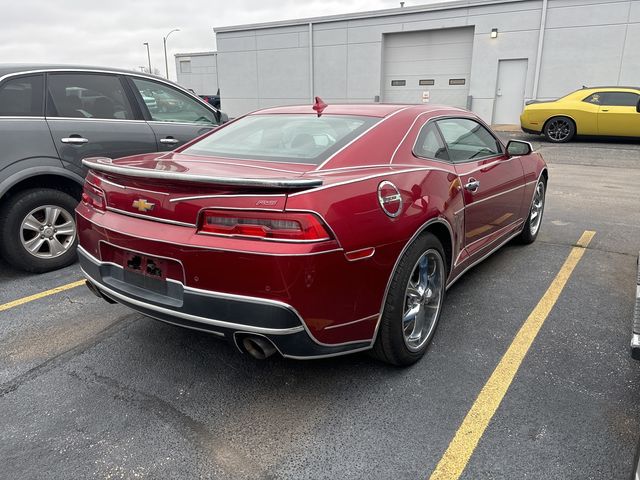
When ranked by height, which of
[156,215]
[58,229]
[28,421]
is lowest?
[28,421]

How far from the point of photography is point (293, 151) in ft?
9.41

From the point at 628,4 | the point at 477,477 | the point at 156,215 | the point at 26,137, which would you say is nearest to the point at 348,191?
the point at 156,215

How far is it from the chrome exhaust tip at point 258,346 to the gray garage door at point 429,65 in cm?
2021

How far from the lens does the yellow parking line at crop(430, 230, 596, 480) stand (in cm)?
214

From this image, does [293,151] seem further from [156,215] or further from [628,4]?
[628,4]

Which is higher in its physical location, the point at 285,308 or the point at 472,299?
the point at 285,308

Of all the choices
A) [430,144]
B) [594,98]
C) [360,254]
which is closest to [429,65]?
[594,98]

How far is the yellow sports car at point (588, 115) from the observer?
→ 13.1 metres

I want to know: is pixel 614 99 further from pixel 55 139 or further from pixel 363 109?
pixel 55 139

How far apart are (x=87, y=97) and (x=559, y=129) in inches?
520

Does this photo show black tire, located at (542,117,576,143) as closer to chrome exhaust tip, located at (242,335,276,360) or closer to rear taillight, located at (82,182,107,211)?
rear taillight, located at (82,182,107,211)

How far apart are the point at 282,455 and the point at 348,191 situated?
48.4 inches

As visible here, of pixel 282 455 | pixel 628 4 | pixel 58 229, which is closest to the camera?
pixel 282 455

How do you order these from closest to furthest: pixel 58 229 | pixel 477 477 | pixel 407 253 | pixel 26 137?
pixel 477 477 → pixel 407 253 → pixel 26 137 → pixel 58 229
